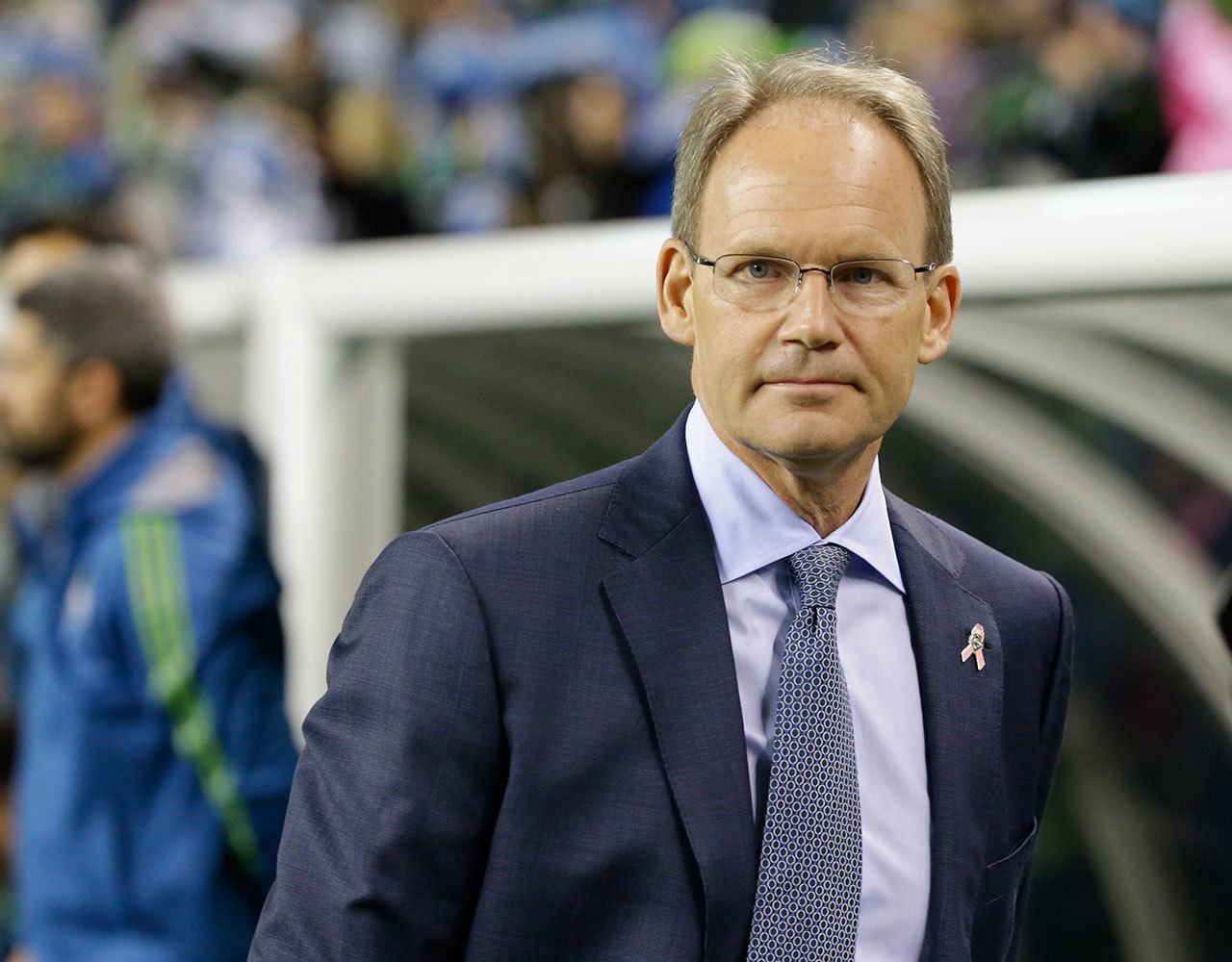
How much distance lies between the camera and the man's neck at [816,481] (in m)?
1.72

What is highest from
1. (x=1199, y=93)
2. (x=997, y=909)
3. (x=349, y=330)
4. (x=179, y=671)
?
(x=1199, y=93)

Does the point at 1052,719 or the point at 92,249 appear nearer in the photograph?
the point at 1052,719

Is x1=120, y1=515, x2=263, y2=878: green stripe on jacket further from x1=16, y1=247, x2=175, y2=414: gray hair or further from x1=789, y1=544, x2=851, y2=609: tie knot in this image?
x1=789, y1=544, x2=851, y2=609: tie knot

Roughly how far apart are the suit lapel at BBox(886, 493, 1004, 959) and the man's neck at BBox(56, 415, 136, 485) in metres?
2.27

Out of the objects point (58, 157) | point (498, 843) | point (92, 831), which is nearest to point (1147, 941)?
point (92, 831)

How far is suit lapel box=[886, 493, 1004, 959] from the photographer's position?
5.50 ft

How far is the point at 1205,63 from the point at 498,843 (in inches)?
130

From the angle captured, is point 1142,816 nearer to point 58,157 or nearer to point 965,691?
point 965,691

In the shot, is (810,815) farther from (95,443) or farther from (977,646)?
(95,443)

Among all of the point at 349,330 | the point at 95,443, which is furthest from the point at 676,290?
the point at 349,330

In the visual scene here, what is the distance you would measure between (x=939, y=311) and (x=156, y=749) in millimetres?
2030

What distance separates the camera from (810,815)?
1.60m

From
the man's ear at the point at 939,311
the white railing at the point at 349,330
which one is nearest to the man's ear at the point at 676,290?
the man's ear at the point at 939,311

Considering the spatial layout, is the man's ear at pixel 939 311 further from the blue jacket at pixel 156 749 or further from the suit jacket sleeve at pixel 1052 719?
the blue jacket at pixel 156 749
